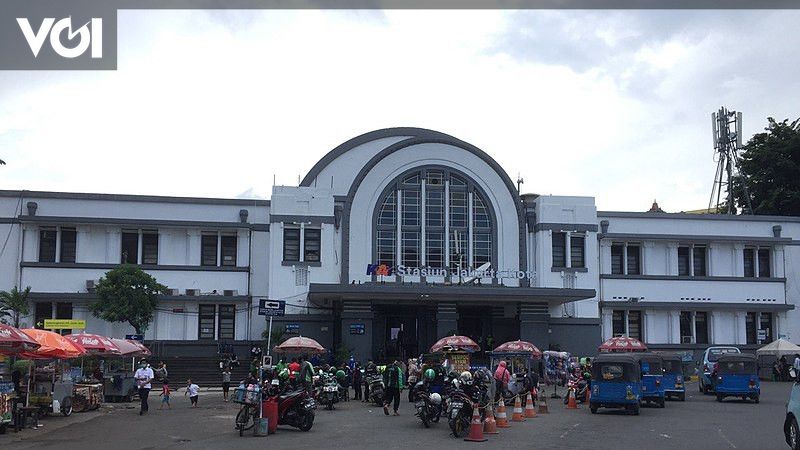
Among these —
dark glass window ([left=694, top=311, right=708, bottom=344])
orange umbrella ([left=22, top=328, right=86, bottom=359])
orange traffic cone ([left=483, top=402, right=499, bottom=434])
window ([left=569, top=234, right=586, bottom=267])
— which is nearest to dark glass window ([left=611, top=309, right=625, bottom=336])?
window ([left=569, top=234, right=586, bottom=267])

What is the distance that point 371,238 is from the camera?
4450cm

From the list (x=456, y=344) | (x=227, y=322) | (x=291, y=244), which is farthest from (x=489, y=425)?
(x=227, y=322)

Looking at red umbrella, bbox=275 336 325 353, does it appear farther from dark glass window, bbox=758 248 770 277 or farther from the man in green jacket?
dark glass window, bbox=758 248 770 277

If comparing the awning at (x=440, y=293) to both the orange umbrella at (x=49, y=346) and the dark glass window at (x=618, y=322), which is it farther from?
the orange umbrella at (x=49, y=346)

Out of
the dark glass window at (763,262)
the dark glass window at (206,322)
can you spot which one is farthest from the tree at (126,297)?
the dark glass window at (763,262)

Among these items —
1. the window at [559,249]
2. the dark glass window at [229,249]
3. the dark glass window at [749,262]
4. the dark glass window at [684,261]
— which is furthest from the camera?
the dark glass window at [749,262]

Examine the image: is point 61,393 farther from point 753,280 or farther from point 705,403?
point 753,280

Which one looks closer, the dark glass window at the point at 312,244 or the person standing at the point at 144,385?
the person standing at the point at 144,385

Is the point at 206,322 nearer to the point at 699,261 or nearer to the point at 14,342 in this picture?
the point at 14,342

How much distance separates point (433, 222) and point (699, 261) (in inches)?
642

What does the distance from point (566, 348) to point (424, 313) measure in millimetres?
7837

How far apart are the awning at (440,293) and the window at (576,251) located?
2777 mm

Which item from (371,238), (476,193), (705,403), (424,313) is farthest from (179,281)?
(705,403)

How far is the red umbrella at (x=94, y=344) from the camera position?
27422 millimetres
